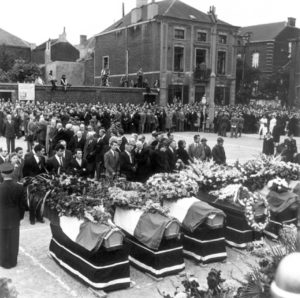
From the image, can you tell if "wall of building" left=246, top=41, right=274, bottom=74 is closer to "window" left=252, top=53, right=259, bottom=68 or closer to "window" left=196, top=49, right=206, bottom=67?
"window" left=252, top=53, right=259, bottom=68

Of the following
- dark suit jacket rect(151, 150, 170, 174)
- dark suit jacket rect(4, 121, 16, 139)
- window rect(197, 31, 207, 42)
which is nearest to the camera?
dark suit jacket rect(151, 150, 170, 174)

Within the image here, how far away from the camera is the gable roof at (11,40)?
180 feet

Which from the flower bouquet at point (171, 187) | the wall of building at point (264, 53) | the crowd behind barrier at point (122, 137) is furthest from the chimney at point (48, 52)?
the flower bouquet at point (171, 187)

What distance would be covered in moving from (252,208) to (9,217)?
171 inches

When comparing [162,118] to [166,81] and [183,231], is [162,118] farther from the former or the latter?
[183,231]

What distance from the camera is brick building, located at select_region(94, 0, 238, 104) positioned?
39.7 metres

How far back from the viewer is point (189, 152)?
1438 centimetres

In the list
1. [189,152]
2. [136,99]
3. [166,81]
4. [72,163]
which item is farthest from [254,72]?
[72,163]

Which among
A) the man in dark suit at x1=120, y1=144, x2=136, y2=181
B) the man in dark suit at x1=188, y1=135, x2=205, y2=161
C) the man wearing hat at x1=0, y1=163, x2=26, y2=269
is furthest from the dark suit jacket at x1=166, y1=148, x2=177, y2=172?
the man wearing hat at x1=0, y1=163, x2=26, y2=269

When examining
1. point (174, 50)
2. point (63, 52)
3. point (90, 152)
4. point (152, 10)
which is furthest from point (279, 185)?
point (63, 52)

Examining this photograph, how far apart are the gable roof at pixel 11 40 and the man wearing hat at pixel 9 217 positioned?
50283 mm

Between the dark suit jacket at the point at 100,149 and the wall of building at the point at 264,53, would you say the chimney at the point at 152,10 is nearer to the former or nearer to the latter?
the wall of building at the point at 264,53

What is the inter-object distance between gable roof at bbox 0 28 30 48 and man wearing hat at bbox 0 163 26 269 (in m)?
50.3

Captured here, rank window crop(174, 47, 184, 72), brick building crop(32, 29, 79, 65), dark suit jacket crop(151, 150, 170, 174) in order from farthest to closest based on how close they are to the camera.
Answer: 1. brick building crop(32, 29, 79, 65)
2. window crop(174, 47, 184, 72)
3. dark suit jacket crop(151, 150, 170, 174)
